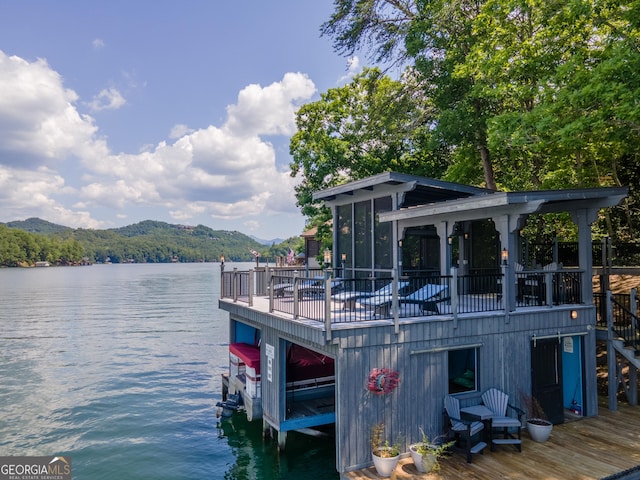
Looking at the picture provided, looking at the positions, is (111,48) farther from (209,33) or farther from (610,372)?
(610,372)

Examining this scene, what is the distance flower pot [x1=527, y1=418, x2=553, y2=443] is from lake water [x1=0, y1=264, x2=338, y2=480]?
431 centimetres

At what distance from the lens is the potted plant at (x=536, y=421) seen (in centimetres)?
853

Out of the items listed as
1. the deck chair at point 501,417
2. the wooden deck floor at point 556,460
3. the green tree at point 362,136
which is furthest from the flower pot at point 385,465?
the green tree at point 362,136

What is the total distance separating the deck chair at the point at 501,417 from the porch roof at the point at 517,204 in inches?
151

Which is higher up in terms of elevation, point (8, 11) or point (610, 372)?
point (8, 11)

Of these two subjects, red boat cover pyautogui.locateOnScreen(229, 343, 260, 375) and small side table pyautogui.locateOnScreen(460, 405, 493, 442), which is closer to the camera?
small side table pyautogui.locateOnScreen(460, 405, 493, 442)

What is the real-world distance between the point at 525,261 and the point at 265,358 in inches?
385

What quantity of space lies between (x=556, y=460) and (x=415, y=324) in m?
3.47

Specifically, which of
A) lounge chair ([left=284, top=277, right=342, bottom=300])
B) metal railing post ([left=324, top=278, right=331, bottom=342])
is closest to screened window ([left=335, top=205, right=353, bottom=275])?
lounge chair ([left=284, top=277, right=342, bottom=300])

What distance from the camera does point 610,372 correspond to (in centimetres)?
1069

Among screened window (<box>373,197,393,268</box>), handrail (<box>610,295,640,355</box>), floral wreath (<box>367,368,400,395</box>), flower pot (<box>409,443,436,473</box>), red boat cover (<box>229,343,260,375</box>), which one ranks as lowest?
flower pot (<box>409,443,436,473</box>)

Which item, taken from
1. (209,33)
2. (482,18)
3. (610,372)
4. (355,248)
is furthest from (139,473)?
(209,33)

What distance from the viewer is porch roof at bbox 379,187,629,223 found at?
8547 mm

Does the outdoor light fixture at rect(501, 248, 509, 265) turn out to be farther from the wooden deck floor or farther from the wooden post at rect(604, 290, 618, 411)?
the wooden post at rect(604, 290, 618, 411)
